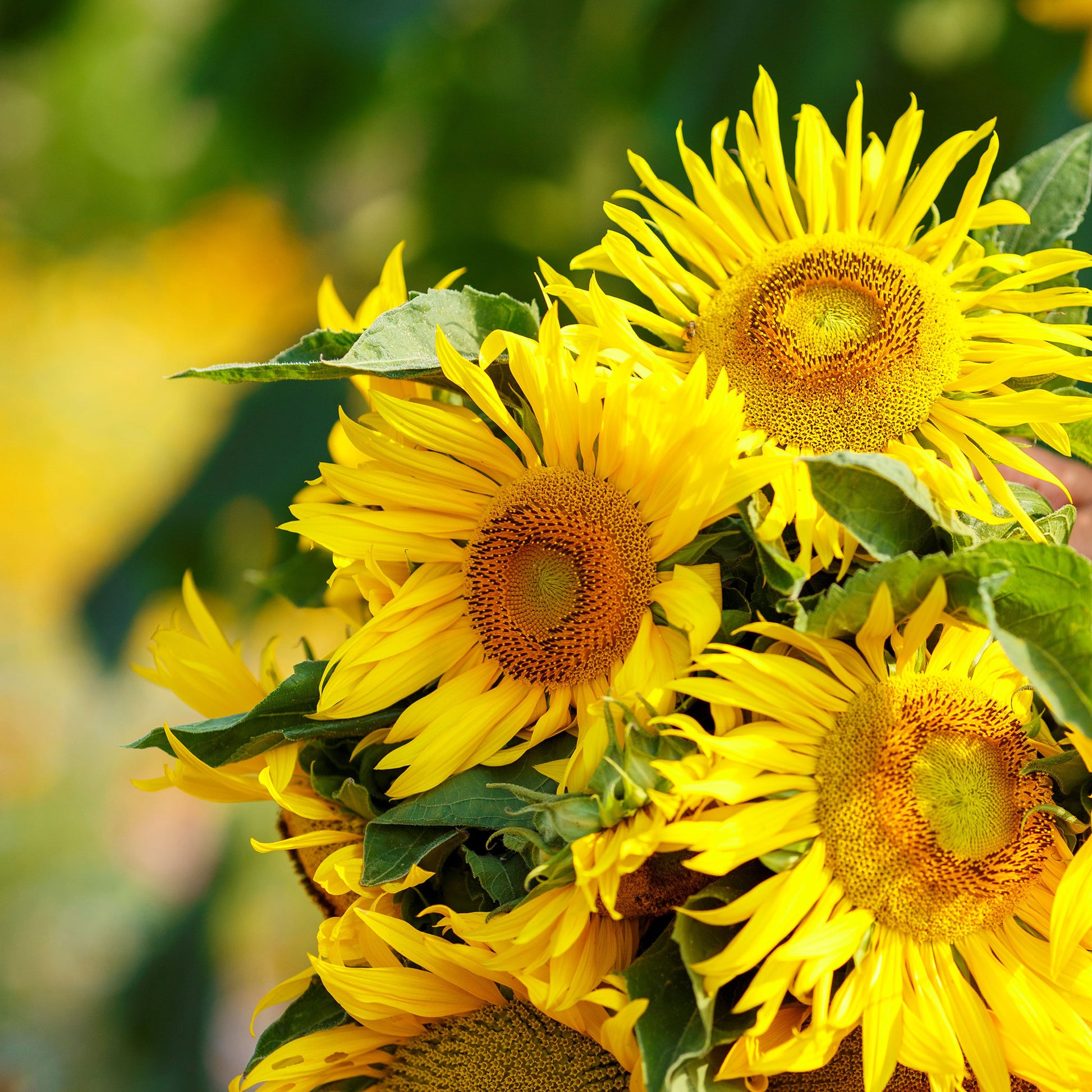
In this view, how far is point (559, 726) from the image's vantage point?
546mm

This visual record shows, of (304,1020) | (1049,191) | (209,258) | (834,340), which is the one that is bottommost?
(304,1020)

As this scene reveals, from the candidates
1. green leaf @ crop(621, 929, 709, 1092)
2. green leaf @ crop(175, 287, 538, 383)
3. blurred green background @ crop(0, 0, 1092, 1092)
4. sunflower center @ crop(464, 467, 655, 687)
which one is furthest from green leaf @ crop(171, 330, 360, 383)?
blurred green background @ crop(0, 0, 1092, 1092)

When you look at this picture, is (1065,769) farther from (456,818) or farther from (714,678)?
(456,818)

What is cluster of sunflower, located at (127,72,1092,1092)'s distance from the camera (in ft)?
1.55

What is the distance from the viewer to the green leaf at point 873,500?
463 mm

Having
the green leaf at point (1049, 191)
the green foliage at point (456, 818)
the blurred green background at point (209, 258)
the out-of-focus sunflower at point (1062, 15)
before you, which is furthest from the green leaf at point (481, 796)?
the out-of-focus sunflower at point (1062, 15)

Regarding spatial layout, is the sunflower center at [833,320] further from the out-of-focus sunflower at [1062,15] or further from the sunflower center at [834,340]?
the out-of-focus sunflower at [1062,15]

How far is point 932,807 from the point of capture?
1.61 feet

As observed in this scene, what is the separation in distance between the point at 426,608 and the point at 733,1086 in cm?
26

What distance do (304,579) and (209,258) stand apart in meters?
2.87

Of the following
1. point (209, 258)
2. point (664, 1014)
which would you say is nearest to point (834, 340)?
point (664, 1014)

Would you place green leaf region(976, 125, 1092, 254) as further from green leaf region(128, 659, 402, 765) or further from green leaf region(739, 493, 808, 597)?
green leaf region(128, 659, 402, 765)

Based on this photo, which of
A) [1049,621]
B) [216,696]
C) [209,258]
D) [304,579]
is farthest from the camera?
[209,258]

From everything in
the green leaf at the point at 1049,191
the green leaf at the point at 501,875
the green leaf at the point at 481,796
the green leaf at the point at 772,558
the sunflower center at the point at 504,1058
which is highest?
the green leaf at the point at 1049,191
